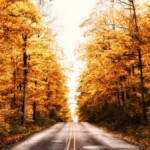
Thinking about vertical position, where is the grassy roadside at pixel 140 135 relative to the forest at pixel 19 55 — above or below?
below

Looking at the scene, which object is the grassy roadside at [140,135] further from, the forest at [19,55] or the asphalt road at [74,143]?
the forest at [19,55]

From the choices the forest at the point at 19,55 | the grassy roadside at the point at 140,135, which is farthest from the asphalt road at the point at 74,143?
the forest at the point at 19,55

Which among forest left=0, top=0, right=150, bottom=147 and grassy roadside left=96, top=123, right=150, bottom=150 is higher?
forest left=0, top=0, right=150, bottom=147

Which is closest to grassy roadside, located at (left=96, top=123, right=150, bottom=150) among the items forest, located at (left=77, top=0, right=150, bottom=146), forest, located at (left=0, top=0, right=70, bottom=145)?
forest, located at (left=77, top=0, right=150, bottom=146)

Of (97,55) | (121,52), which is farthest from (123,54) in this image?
(97,55)

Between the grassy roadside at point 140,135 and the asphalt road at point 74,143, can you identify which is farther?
the grassy roadside at point 140,135

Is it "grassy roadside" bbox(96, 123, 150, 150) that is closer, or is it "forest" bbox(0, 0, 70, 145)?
"forest" bbox(0, 0, 70, 145)

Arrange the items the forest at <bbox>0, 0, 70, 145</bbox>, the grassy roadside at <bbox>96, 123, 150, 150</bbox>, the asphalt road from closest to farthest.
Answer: the forest at <bbox>0, 0, 70, 145</bbox> → the asphalt road → the grassy roadside at <bbox>96, 123, 150, 150</bbox>

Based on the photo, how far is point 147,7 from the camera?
17797mm

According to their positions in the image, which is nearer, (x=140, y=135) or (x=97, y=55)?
(x=140, y=135)

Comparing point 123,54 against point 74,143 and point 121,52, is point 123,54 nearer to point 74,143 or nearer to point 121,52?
point 121,52

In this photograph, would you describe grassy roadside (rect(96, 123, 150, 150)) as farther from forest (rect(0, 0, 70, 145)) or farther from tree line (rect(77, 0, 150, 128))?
forest (rect(0, 0, 70, 145))

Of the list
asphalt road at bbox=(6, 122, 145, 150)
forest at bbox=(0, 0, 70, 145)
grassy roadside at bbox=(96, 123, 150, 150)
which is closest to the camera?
forest at bbox=(0, 0, 70, 145)

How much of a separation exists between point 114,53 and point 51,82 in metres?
22.1
